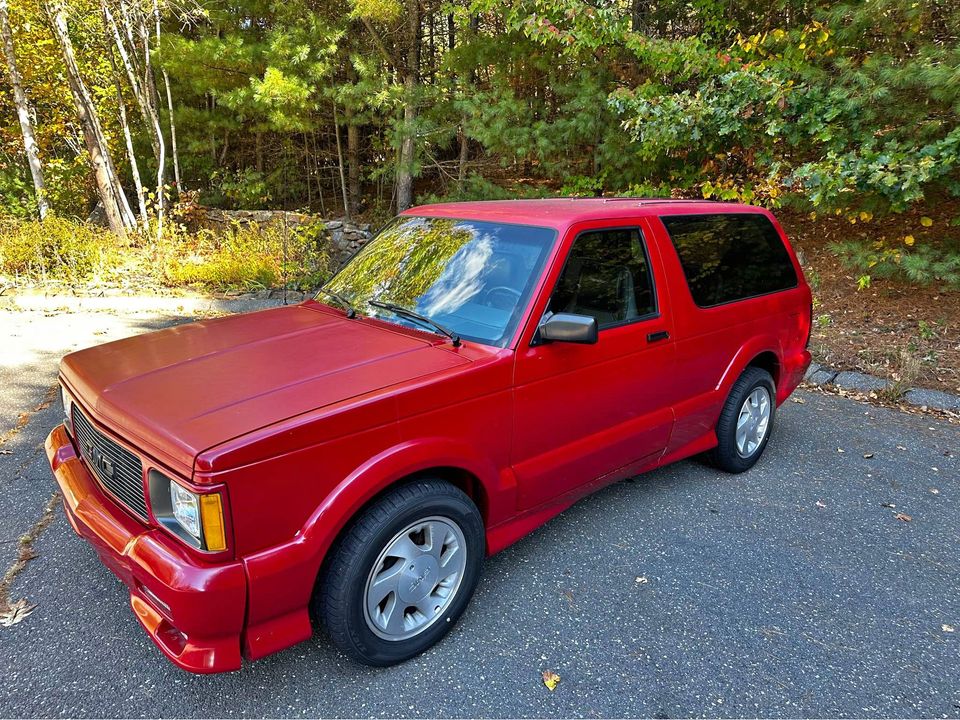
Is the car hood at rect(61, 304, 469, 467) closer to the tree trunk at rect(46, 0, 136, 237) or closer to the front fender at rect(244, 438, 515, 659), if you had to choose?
the front fender at rect(244, 438, 515, 659)

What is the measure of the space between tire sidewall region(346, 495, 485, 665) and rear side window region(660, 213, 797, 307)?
6.23 ft

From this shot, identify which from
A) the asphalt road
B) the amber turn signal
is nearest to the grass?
the asphalt road

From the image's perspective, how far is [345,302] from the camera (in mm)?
3271

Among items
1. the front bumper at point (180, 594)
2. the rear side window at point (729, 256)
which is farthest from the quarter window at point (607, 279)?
the front bumper at point (180, 594)

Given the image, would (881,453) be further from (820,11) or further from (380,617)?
(820,11)

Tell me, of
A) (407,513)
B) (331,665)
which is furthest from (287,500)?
(331,665)

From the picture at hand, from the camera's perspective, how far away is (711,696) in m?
2.35

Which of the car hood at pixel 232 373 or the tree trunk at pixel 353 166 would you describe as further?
the tree trunk at pixel 353 166

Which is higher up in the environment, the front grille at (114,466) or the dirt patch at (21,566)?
the front grille at (114,466)

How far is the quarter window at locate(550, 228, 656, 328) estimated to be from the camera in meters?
2.89

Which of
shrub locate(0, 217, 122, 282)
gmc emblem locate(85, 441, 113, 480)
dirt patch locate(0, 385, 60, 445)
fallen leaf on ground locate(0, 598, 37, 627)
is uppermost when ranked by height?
shrub locate(0, 217, 122, 282)

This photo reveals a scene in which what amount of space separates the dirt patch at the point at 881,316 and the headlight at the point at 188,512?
231 inches

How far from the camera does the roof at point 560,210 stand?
9.91 feet

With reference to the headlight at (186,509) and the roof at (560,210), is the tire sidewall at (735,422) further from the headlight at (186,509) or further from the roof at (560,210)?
the headlight at (186,509)
